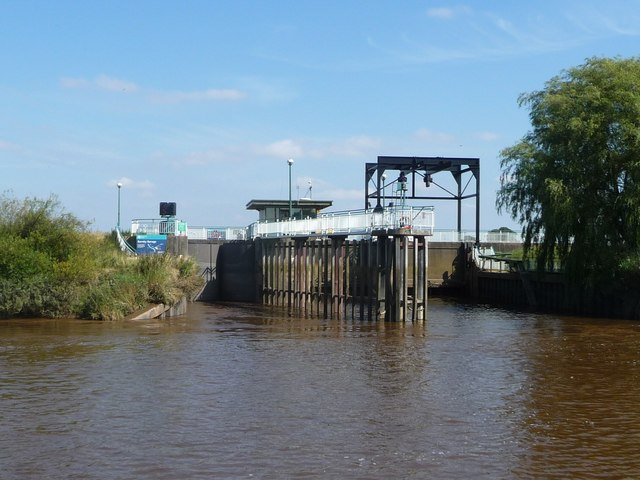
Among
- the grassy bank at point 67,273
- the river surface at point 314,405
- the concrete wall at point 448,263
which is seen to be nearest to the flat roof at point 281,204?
the concrete wall at point 448,263

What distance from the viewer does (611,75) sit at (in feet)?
111

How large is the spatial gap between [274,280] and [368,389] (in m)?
23.9

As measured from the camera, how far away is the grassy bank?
1148 inches

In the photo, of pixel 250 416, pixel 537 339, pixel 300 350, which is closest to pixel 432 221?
pixel 537 339

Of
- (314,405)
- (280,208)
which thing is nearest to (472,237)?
(280,208)

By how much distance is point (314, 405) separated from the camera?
14.7 meters

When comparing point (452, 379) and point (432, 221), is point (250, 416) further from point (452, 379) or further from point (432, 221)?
point (432, 221)

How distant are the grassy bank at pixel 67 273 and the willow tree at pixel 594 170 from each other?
15078 mm

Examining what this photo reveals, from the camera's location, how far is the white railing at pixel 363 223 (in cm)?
2927

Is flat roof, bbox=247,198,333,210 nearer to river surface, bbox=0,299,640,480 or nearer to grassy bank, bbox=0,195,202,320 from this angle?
grassy bank, bbox=0,195,202,320

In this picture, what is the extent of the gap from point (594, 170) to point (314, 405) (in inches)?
875

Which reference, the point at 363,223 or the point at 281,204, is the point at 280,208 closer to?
the point at 281,204

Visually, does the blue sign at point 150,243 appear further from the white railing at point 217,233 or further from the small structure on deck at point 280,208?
the small structure on deck at point 280,208

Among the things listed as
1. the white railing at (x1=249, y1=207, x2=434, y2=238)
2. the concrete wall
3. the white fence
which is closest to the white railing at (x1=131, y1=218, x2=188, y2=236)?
the white fence
